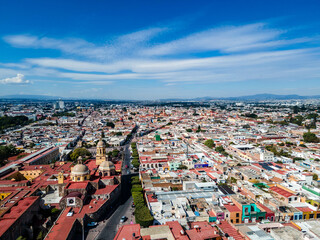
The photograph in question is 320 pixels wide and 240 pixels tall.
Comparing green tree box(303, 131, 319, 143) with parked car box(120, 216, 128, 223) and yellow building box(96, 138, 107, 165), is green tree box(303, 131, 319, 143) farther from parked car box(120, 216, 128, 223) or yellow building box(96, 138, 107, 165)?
parked car box(120, 216, 128, 223)

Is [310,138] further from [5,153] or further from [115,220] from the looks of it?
[5,153]

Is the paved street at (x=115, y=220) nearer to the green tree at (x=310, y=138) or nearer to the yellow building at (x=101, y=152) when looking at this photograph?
the yellow building at (x=101, y=152)

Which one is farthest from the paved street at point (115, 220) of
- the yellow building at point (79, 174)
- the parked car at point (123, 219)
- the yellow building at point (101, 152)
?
the yellow building at point (79, 174)

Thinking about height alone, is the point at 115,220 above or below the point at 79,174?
below

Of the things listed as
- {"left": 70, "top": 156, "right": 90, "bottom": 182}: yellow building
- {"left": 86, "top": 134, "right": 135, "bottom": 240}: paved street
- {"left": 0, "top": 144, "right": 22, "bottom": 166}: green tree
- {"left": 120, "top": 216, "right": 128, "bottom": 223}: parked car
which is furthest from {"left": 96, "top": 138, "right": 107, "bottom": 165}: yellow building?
{"left": 0, "top": 144, "right": 22, "bottom": 166}: green tree

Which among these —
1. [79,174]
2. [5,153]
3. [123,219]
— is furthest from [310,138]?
[5,153]

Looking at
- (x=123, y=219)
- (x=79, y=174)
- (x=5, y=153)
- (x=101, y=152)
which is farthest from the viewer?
(x=5, y=153)

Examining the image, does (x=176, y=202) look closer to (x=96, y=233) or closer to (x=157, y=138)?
(x=96, y=233)

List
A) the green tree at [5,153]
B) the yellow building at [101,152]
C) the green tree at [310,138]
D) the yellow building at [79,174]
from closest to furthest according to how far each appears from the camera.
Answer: the yellow building at [79,174] < the yellow building at [101,152] < the green tree at [5,153] < the green tree at [310,138]

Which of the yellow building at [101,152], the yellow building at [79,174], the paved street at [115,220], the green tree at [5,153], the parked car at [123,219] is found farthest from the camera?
the green tree at [5,153]

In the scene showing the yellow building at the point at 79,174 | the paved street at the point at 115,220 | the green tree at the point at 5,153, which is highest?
the yellow building at the point at 79,174

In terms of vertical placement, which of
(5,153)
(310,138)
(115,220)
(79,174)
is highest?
(79,174)

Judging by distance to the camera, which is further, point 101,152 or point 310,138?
point 310,138
